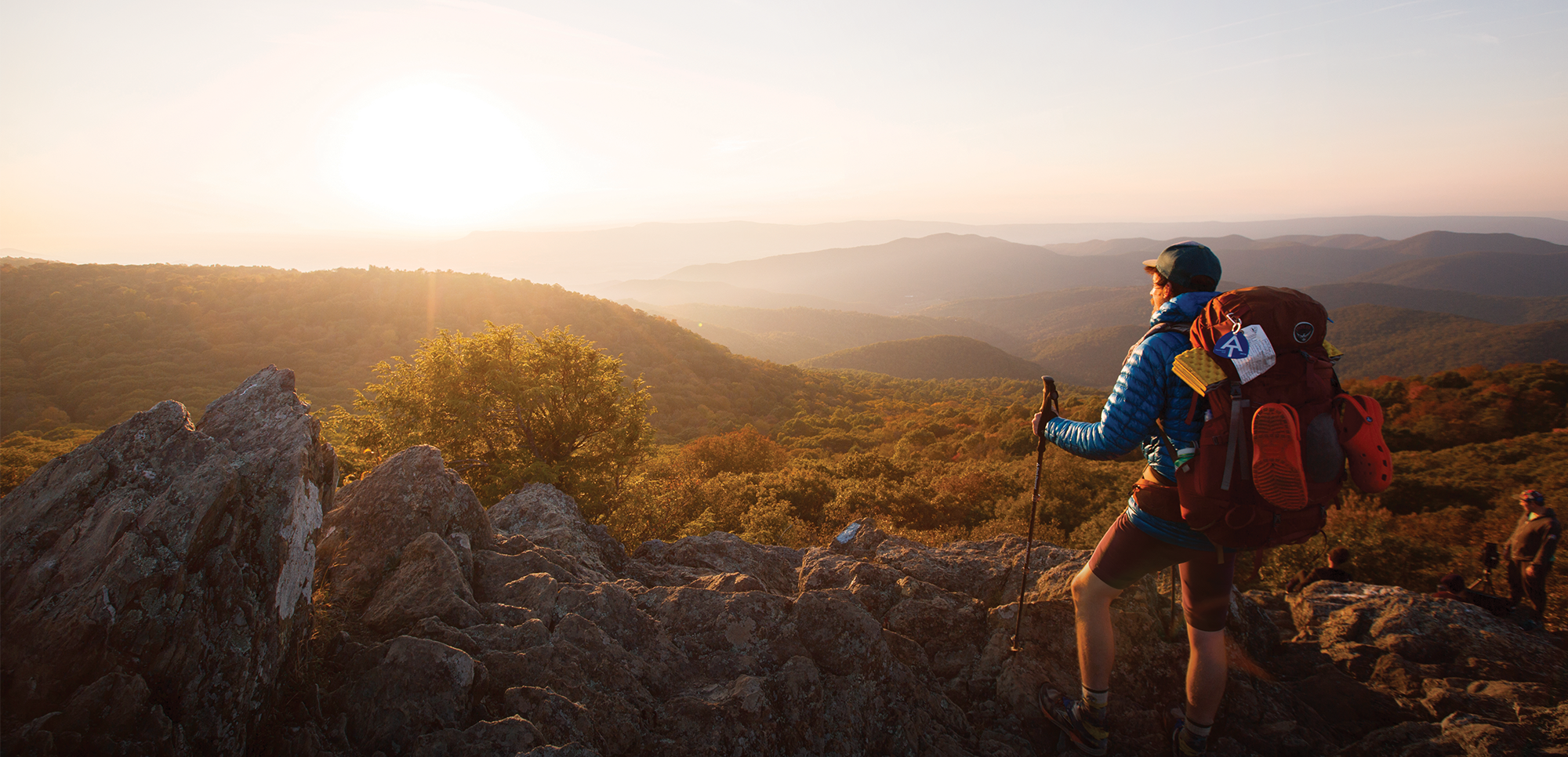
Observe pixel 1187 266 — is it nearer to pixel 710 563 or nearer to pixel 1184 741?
pixel 1184 741

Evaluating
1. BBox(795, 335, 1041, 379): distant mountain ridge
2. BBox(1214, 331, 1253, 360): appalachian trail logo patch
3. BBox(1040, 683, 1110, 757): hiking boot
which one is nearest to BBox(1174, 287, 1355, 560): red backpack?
BBox(1214, 331, 1253, 360): appalachian trail logo patch

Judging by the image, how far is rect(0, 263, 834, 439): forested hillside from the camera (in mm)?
33219

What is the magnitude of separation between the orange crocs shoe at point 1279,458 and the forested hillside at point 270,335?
3060 centimetres

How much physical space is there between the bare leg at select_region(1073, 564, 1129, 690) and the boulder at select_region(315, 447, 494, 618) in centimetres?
503

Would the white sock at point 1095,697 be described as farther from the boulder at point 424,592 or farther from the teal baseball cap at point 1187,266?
the boulder at point 424,592

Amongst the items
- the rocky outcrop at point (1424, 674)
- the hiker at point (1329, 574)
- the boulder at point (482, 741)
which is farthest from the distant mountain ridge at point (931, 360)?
the boulder at point (482, 741)

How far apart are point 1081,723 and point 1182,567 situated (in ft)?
4.32

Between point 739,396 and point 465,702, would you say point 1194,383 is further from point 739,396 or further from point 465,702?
point 739,396

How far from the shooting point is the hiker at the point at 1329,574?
6.81m

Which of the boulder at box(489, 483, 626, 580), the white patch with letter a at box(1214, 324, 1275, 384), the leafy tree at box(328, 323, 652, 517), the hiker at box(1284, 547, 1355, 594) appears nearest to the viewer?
the white patch with letter a at box(1214, 324, 1275, 384)

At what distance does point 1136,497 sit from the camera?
3.63 meters

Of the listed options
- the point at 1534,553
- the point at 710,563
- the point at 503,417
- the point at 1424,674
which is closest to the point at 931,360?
the point at 503,417

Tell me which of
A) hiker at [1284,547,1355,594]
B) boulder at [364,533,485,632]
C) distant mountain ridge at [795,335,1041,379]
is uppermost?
boulder at [364,533,485,632]

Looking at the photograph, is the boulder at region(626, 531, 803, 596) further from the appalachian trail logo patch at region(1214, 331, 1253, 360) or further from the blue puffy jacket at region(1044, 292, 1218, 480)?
the appalachian trail logo patch at region(1214, 331, 1253, 360)
